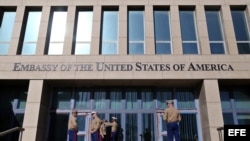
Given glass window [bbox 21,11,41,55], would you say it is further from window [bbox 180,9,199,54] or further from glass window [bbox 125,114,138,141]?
window [bbox 180,9,199,54]

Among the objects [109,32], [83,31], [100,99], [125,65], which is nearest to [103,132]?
[100,99]

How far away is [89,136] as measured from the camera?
44.4 ft

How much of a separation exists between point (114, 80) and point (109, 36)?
270cm

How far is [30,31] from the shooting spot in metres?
15.4

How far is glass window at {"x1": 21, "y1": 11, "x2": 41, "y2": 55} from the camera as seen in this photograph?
1495 centimetres

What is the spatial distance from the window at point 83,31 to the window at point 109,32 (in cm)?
77

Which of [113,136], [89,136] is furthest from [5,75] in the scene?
[113,136]

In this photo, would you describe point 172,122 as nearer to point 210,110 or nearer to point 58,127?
point 210,110

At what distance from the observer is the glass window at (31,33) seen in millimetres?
14945

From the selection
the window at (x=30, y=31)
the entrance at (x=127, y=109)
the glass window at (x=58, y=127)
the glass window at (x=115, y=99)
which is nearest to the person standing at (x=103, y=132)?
the entrance at (x=127, y=109)

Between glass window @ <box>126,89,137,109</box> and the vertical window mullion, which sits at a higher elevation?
the vertical window mullion

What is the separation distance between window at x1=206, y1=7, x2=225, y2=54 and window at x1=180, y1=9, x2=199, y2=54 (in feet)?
2.67

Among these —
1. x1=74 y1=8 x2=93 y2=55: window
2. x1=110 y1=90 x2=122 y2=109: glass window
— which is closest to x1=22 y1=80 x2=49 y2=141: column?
x1=74 y1=8 x2=93 y2=55: window

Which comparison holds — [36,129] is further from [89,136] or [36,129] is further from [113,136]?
[113,136]
